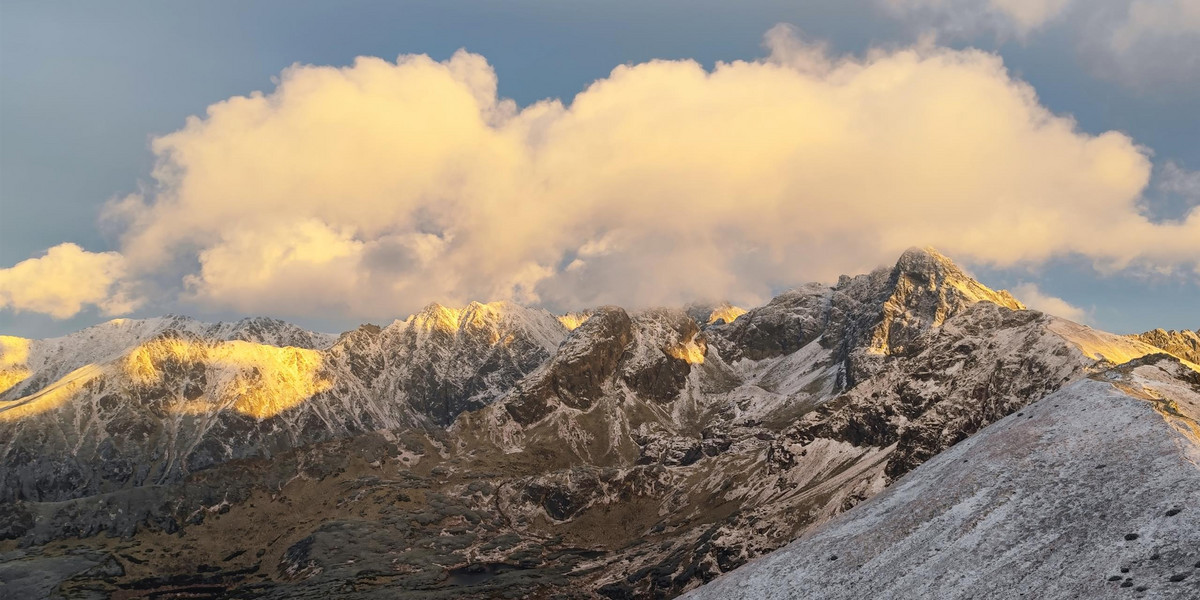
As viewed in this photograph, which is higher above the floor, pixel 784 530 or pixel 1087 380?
pixel 1087 380

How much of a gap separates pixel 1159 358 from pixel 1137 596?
7544 centimetres

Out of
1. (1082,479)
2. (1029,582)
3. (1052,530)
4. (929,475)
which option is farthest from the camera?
(929,475)

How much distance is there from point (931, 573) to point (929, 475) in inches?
1234

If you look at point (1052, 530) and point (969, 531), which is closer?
point (1052, 530)

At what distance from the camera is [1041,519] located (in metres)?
73.2

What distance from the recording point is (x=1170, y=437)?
77312 millimetres

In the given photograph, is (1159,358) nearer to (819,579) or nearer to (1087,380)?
(1087,380)

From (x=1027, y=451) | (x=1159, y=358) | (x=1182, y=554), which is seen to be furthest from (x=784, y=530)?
(x=1182, y=554)

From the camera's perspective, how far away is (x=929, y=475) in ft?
339

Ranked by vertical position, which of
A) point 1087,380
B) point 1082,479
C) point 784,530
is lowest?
point 784,530

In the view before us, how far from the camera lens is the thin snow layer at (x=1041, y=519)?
2452 inches

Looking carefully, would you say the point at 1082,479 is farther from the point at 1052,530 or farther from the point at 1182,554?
the point at 1182,554

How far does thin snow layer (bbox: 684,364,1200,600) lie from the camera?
62.3m

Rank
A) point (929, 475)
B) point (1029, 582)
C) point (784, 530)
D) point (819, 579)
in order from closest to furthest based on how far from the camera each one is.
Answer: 1. point (1029, 582)
2. point (819, 579)
3. point (929, 475)
4. point (784, 530)
